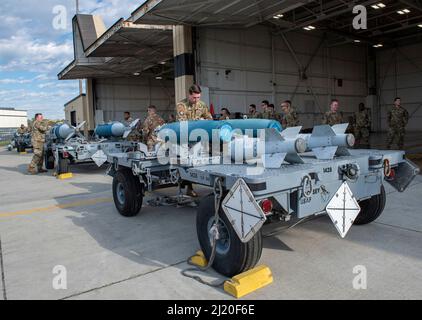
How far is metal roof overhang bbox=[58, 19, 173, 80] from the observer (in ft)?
44.7

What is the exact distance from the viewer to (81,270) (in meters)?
3.54

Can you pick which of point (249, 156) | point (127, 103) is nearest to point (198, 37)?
point (249, 156)

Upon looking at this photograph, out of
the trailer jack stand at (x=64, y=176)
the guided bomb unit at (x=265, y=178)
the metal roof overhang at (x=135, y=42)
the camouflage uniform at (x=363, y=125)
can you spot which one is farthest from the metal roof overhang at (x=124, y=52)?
the guided bomb unit at (x=265, y=178)

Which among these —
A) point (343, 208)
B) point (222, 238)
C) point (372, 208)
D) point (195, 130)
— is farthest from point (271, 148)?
→ point (372, 208)

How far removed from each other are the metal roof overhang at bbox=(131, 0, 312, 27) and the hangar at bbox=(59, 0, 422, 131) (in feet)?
0.11

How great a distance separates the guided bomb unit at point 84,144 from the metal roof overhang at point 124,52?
4187 mm

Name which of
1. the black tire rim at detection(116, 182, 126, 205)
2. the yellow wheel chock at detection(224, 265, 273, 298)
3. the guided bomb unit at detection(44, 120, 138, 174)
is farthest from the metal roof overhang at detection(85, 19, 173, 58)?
the yellow wheel chock at detection(224, 265, 273, 298)

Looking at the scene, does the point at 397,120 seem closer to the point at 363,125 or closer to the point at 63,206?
the point at 363,125

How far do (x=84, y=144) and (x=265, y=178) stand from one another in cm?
887

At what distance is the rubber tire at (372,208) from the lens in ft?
14.3

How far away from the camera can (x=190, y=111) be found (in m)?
5.29

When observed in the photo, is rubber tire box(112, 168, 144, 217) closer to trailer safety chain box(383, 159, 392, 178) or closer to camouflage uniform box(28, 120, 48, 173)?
trailer safety chain box(383, 159, 392, 178)
